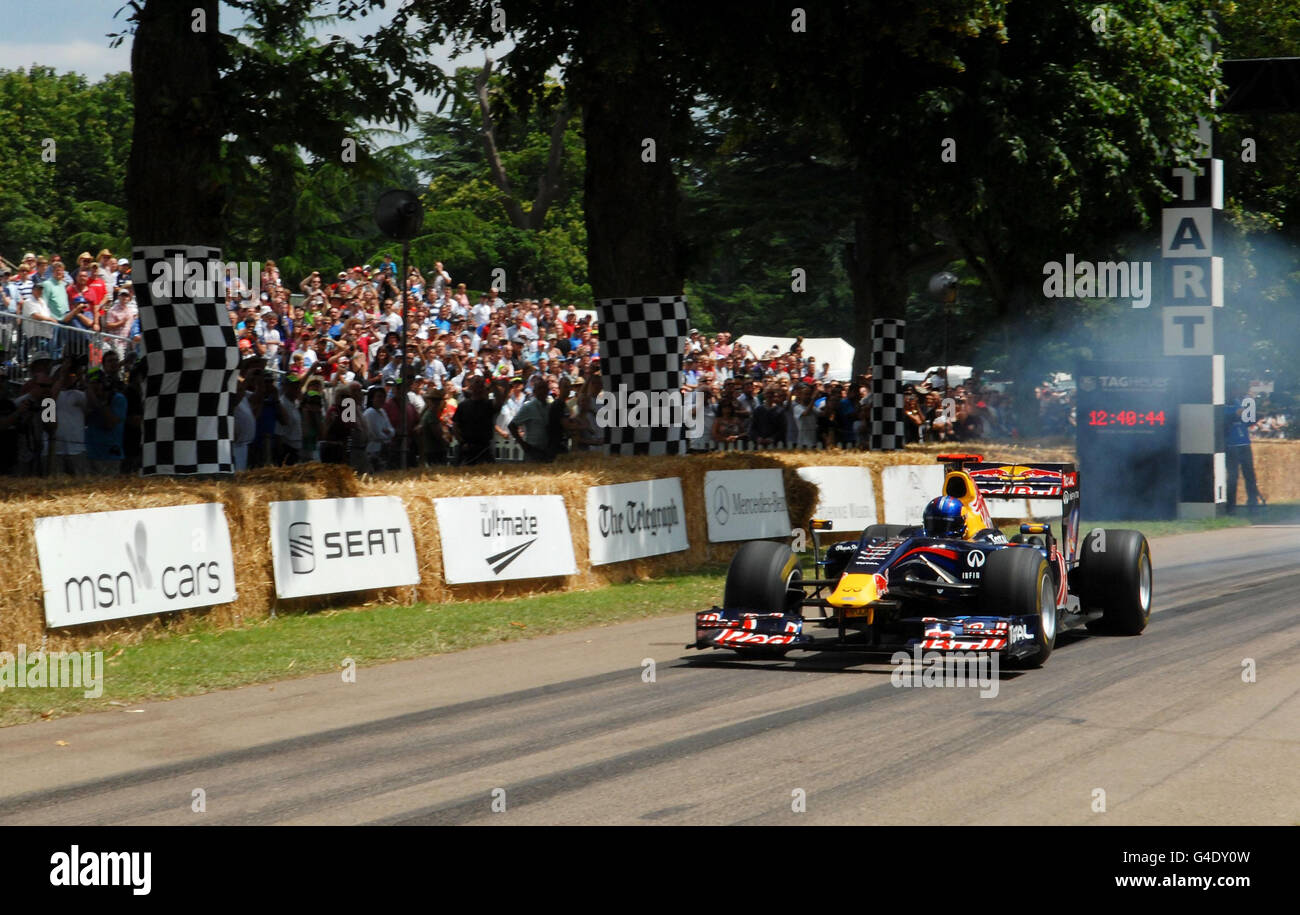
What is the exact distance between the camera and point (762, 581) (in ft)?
35.4

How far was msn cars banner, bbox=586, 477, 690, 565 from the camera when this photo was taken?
15.8 m

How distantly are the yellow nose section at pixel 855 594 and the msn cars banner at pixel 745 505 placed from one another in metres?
7.65

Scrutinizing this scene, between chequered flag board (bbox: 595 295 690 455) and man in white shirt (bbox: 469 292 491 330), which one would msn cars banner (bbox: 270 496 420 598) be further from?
man in white shirt (bbox: 469 292 491 330)

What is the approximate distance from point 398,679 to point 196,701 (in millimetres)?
1447

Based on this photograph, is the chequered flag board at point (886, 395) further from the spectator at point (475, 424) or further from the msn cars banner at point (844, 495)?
the spectator at point (475, 424)

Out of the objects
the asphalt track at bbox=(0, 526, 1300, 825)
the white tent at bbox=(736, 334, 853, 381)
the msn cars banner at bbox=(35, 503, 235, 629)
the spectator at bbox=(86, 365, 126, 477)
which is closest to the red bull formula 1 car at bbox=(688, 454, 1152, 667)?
the asphalt track at bbox=(0, 526, 1300, 825)

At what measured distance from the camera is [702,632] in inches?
419

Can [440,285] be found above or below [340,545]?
above

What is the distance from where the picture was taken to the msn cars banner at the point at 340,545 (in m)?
12.7

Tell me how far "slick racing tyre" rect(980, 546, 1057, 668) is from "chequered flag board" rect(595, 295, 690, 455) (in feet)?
29.4

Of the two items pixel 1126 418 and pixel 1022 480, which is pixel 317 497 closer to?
pixel 1022 480

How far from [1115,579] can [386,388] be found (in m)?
11.2

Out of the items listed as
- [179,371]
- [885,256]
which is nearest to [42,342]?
[179,371]

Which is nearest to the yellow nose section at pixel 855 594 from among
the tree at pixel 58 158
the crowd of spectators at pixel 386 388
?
the crowd of spectators at pixel 386 388
